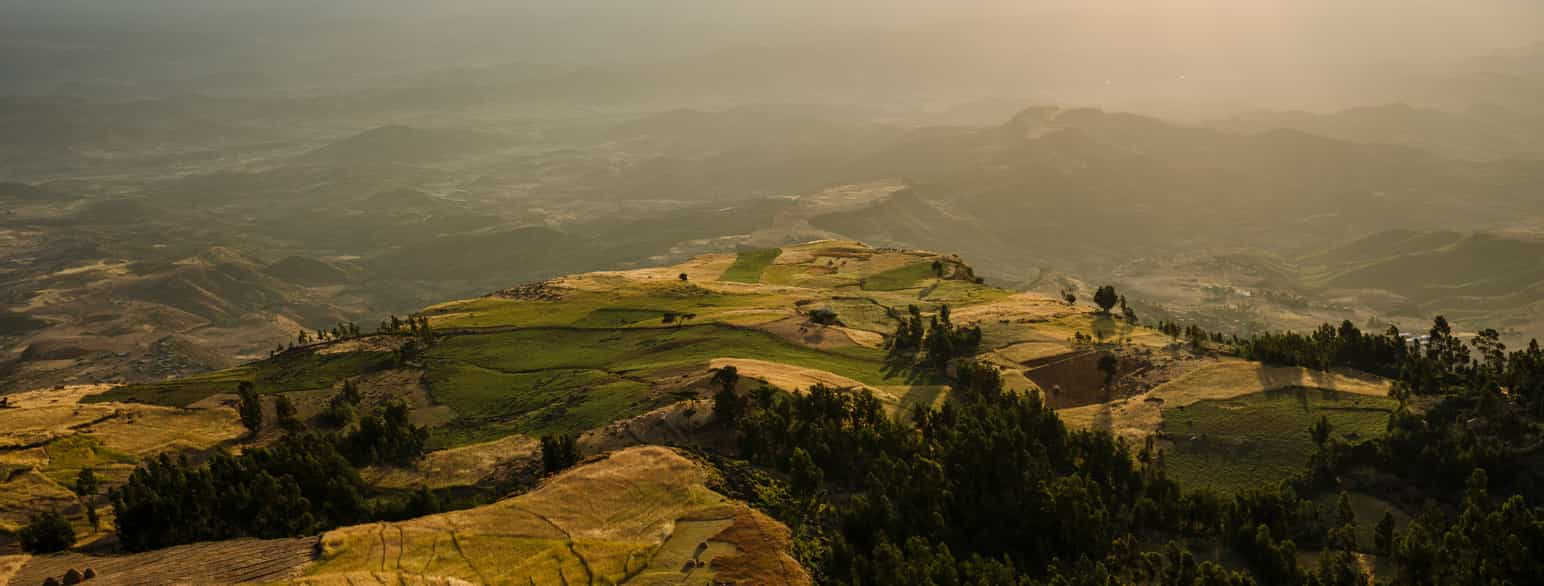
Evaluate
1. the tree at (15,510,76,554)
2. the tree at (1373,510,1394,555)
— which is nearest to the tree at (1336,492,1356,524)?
the tree at (1373,510,1394,555)

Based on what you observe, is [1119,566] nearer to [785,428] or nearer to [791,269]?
[785,428]

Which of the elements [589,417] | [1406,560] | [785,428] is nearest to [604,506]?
[785,428]

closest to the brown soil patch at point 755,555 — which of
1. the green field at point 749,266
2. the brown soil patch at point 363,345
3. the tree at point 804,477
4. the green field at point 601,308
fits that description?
the tree at point 804,477

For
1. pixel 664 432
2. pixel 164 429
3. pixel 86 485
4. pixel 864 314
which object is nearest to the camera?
pixel 86 485

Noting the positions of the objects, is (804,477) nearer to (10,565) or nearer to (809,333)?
(10,565)

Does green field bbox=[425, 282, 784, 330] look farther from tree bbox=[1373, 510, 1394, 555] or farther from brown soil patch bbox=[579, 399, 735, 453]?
tree bbox=[1373, 510, 1394, 555]

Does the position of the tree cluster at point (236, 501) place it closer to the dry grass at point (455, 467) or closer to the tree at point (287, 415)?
the dry grass at point (455, 467)

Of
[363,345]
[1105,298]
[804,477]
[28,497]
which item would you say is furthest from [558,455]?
[1105,298]
